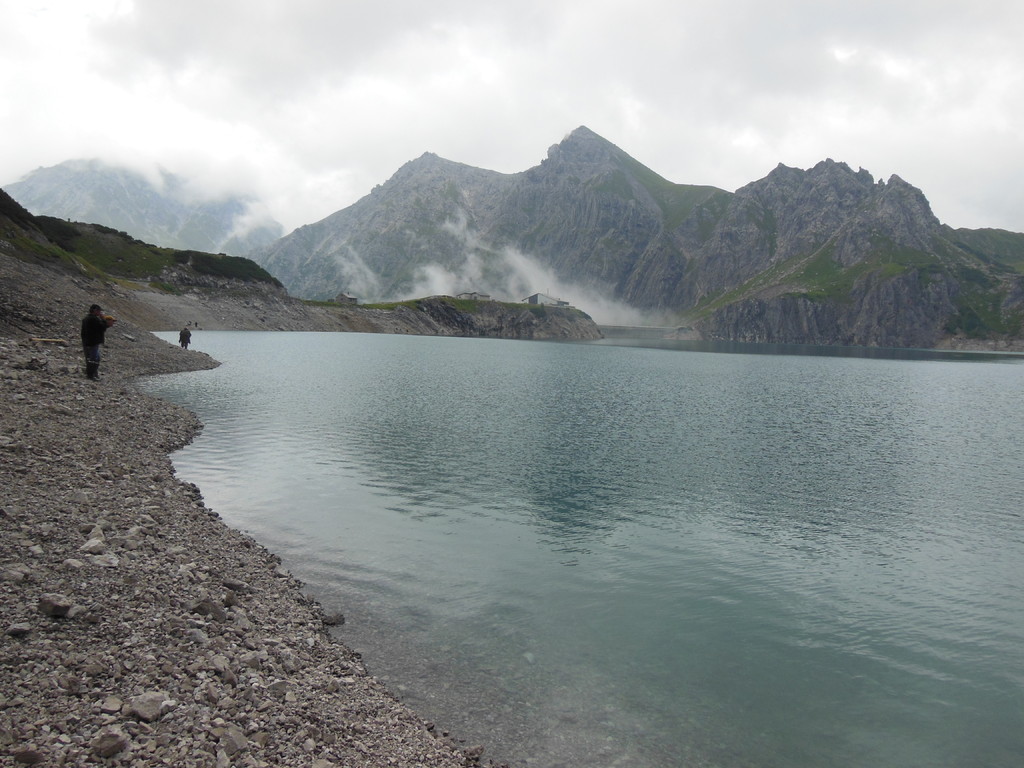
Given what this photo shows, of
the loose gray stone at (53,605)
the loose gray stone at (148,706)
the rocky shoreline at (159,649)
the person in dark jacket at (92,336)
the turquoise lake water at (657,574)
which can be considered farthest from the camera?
the person in dark jacket at (92,336)

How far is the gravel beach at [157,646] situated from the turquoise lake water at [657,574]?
173cm

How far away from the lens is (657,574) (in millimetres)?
22609

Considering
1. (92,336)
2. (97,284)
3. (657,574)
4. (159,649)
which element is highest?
(97,284)

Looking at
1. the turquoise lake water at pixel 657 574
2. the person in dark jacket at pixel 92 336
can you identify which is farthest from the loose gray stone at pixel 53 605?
the person in dark jacket at pixel 92 336

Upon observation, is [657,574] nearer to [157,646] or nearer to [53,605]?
[157,646]

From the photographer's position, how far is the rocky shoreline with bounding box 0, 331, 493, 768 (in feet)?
30.8

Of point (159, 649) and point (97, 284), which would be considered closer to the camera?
point (159, 649)

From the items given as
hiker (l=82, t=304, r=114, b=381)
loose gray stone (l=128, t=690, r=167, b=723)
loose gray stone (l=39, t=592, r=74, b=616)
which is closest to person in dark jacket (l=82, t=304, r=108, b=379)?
hiker (l=82, t=304, r=114, b=381)

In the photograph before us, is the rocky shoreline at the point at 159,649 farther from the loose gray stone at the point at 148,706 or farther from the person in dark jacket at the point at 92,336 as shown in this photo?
the person in dark jacket at the point at 92,336

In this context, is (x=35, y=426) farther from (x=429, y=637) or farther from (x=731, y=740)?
(x=731, y=740)

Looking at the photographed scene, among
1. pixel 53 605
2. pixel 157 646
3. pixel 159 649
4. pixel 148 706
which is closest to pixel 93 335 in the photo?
pixel 53 605

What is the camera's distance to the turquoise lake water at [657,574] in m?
14.1

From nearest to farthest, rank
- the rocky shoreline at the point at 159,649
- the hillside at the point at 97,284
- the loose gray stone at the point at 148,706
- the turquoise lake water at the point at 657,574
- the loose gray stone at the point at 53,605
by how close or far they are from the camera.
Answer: the rocky shoreline at the point at 159,649 < the loose gray stone at the point at 148,706 < the loose gray stone at the point at 53,605 < the turquoise lake water at the point at 657,574 < the hillside at the point at 97,284

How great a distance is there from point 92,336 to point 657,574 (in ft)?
140
